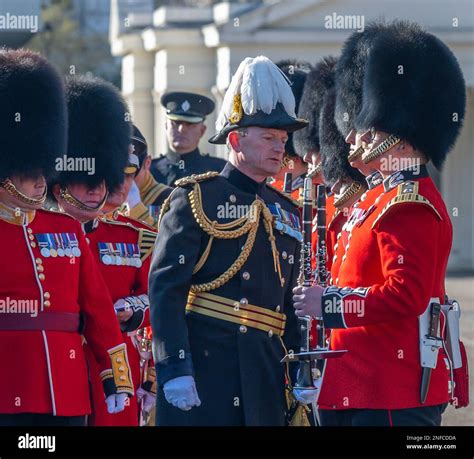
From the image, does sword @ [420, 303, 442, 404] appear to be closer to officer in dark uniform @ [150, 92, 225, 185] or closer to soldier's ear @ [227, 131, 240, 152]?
soldier's ear @ [227, 131, 240, 152]

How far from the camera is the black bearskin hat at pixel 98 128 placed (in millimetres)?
6238

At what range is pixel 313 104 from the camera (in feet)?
23.3

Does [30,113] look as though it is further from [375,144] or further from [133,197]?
[133,197]

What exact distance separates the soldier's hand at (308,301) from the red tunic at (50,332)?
613mm

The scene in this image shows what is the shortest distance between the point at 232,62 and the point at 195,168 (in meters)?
11.0

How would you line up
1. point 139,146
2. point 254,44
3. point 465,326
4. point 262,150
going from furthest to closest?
point 254,44
point 465,326
point 139,146
point 262,150

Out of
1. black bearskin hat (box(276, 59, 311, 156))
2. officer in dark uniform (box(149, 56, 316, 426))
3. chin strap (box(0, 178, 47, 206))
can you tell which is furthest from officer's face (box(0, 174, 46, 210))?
black bearskin hat (box(276, 59, 311, 156))

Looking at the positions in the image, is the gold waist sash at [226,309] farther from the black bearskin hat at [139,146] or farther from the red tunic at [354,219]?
the black bearskin hat at [139,146]

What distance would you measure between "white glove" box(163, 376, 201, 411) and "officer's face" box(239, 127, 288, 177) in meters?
0.73

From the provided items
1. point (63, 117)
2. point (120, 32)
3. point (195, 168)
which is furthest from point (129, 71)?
point (63, 117)

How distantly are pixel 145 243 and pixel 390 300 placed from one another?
147 cm

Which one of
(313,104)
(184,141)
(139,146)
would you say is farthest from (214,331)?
(184,141)

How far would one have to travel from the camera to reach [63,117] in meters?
5.66

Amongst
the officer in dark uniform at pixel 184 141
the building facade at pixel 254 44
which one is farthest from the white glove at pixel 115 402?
the building facade at pixel 254 44
